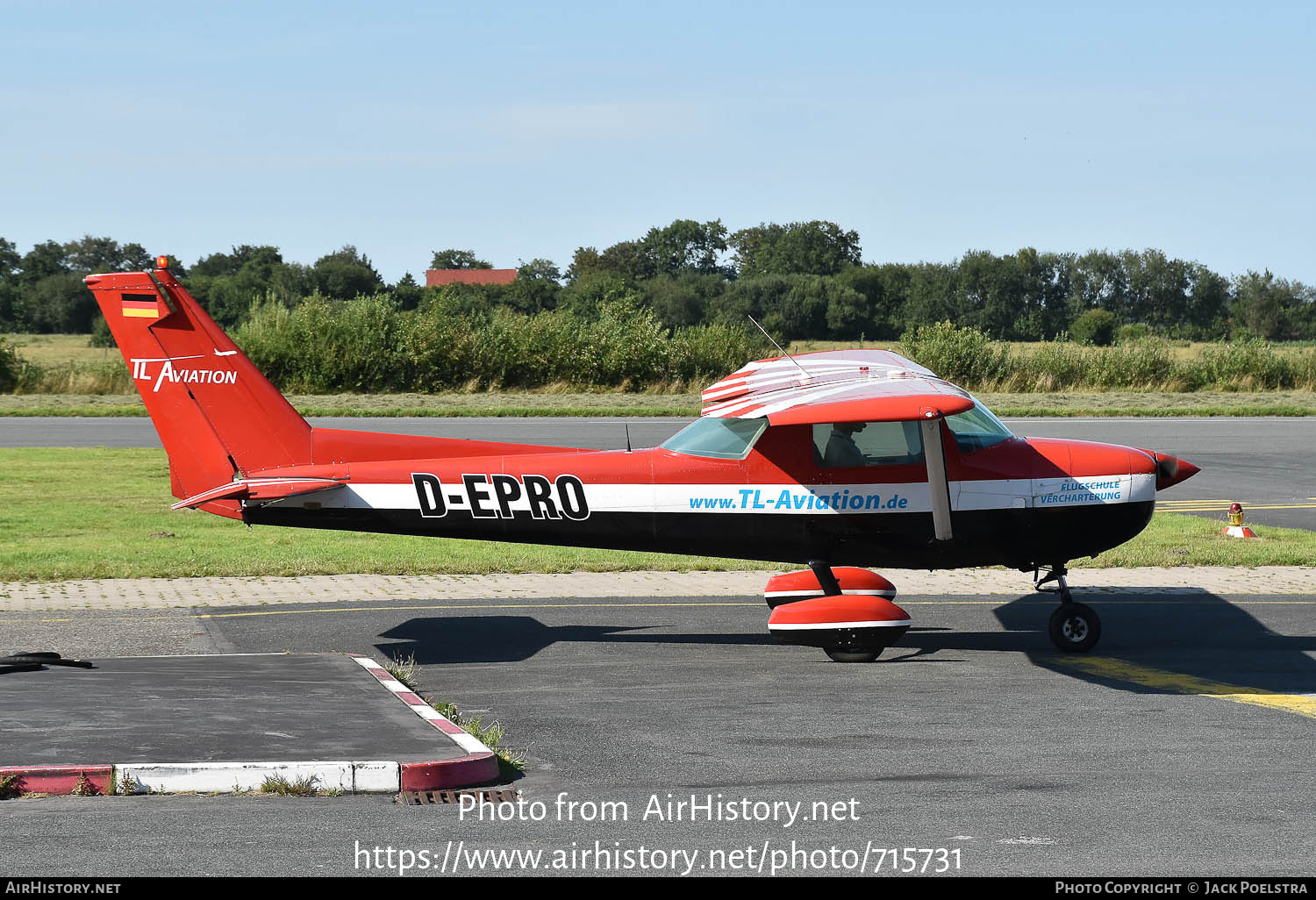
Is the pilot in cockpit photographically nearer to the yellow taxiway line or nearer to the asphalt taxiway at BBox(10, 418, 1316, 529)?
the yellow taxiway line

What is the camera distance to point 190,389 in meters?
10.9

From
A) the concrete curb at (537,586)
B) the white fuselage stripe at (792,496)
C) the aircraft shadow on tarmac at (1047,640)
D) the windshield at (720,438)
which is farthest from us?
the concrete curb at (537,586)

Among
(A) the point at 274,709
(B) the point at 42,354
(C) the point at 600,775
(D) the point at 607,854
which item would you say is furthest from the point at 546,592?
(B) the point at 42,354

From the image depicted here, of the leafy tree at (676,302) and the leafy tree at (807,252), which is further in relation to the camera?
the leafy tree at (807,252)

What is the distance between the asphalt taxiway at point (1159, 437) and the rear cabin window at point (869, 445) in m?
10.1

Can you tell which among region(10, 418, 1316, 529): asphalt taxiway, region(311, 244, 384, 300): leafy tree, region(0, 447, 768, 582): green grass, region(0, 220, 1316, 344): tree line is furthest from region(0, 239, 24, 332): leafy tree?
region(0, 447, 768, 582): green grass

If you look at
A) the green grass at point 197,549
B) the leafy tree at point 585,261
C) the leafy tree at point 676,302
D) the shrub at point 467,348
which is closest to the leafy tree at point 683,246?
the leafy tree at point 585,261

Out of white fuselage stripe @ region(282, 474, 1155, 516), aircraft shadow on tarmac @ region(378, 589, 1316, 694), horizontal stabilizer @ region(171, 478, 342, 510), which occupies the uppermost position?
horizontal stabilizer @ region(171, 478, 342, 510)

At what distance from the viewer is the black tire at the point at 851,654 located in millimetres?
10344

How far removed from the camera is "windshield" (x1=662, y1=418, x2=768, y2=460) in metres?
10.9

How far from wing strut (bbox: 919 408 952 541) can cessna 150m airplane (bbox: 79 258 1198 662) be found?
0.09 meters

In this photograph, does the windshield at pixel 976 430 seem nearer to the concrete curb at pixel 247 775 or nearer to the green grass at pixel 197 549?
the green grass at pixel 197 549
